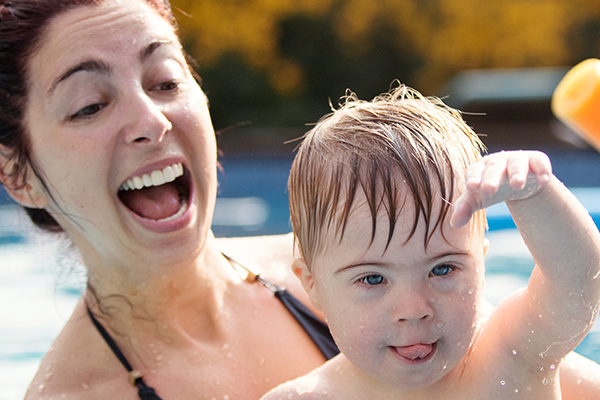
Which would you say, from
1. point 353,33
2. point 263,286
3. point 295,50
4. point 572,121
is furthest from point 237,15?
point 572,121

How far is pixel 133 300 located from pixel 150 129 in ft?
2.08

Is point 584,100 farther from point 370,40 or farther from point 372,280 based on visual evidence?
point 370,40

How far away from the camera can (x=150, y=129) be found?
1950 millimetres

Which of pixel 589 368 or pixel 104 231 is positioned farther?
pixel 104 231

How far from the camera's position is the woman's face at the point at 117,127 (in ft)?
6.38

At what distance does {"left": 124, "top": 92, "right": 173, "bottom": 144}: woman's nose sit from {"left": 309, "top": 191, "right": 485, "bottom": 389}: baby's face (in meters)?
0.69

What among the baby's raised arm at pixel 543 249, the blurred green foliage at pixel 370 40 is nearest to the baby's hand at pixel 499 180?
the baby's raised arm at pixel 543 249

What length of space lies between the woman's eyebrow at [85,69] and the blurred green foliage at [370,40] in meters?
9.32

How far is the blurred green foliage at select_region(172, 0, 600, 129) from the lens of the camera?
1137 cm

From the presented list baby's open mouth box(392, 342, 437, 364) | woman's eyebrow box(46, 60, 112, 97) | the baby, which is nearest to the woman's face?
woman's eyebrow box(46, 60, 112, 97)

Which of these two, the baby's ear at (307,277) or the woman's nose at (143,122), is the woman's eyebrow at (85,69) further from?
the baby's ear at (307,277)

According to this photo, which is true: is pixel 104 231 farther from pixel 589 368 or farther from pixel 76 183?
pixel 589 368

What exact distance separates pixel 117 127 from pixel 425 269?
3.38 feet

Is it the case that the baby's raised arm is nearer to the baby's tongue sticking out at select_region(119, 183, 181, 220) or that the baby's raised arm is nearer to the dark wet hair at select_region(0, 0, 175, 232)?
the baby's tongue sticking out at select_region(119, 183, 181, 220)
